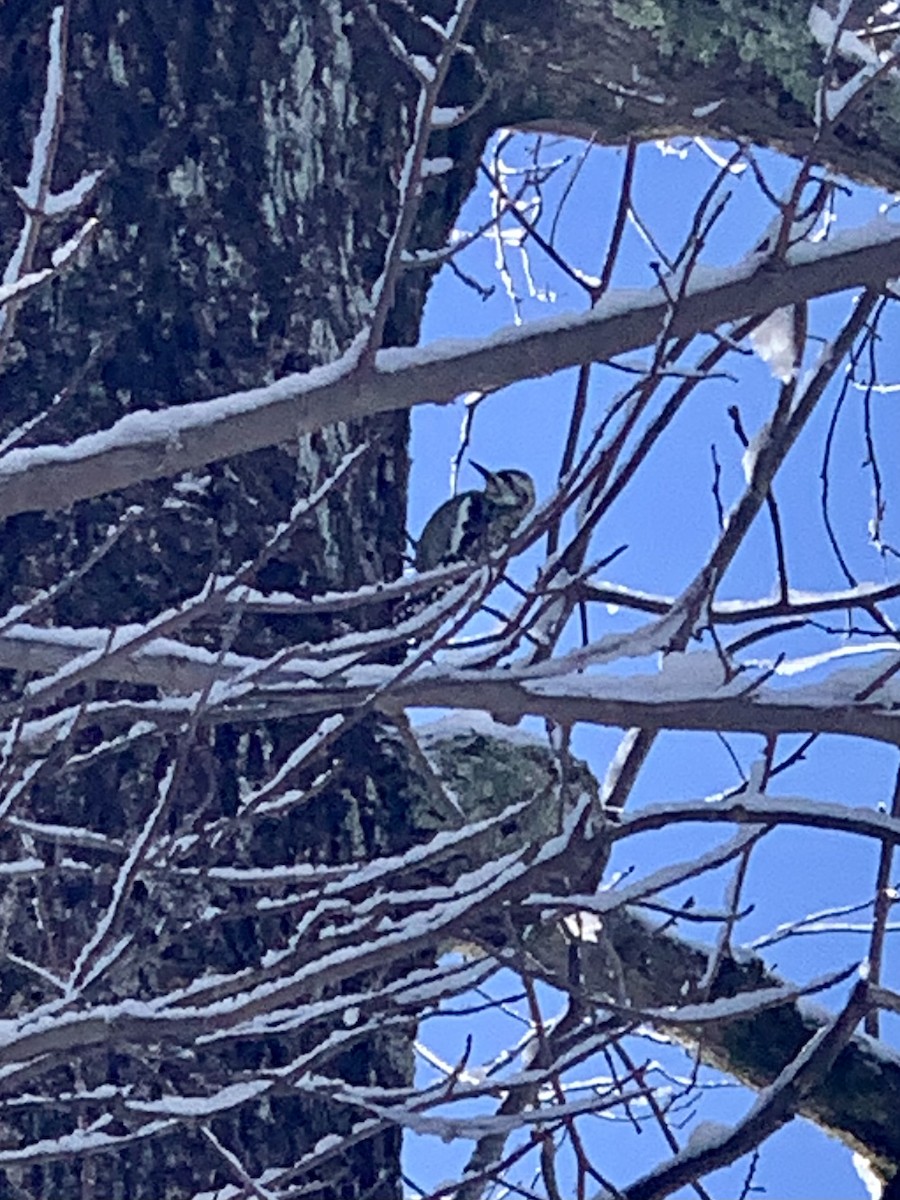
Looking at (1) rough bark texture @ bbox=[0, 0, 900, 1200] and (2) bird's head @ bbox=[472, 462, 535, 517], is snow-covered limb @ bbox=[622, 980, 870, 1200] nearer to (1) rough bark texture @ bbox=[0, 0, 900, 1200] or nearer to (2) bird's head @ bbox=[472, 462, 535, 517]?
(1) rough bark texture @ bbox=[0, 0, 900, 1200]

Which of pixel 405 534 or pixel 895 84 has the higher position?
pixel 895 84

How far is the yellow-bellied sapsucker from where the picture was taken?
3.71 metres

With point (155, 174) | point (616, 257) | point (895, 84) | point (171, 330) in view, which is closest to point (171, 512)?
point (171, 330)

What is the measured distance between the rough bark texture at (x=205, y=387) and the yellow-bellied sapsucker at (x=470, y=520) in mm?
1256

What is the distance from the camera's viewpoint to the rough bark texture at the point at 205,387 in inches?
80.9

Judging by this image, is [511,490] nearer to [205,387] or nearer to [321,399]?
[205,387]

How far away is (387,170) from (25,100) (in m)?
0.45

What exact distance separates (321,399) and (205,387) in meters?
0.76

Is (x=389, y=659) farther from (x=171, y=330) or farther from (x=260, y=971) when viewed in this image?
(x=260, y=971)

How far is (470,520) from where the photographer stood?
12.3ft

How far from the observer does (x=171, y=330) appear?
7.23ft

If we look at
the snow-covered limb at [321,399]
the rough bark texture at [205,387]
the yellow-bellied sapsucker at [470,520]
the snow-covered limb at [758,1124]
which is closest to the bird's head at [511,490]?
the yellow-bellied sapsucker at [470,520]

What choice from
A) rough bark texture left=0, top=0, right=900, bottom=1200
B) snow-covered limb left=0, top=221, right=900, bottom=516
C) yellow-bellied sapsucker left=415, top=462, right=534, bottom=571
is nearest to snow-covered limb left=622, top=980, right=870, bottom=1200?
rough bark texture left=0, top=0, right=900, bottom=1200

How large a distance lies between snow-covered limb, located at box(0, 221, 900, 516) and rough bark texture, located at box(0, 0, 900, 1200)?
489 millimetres
